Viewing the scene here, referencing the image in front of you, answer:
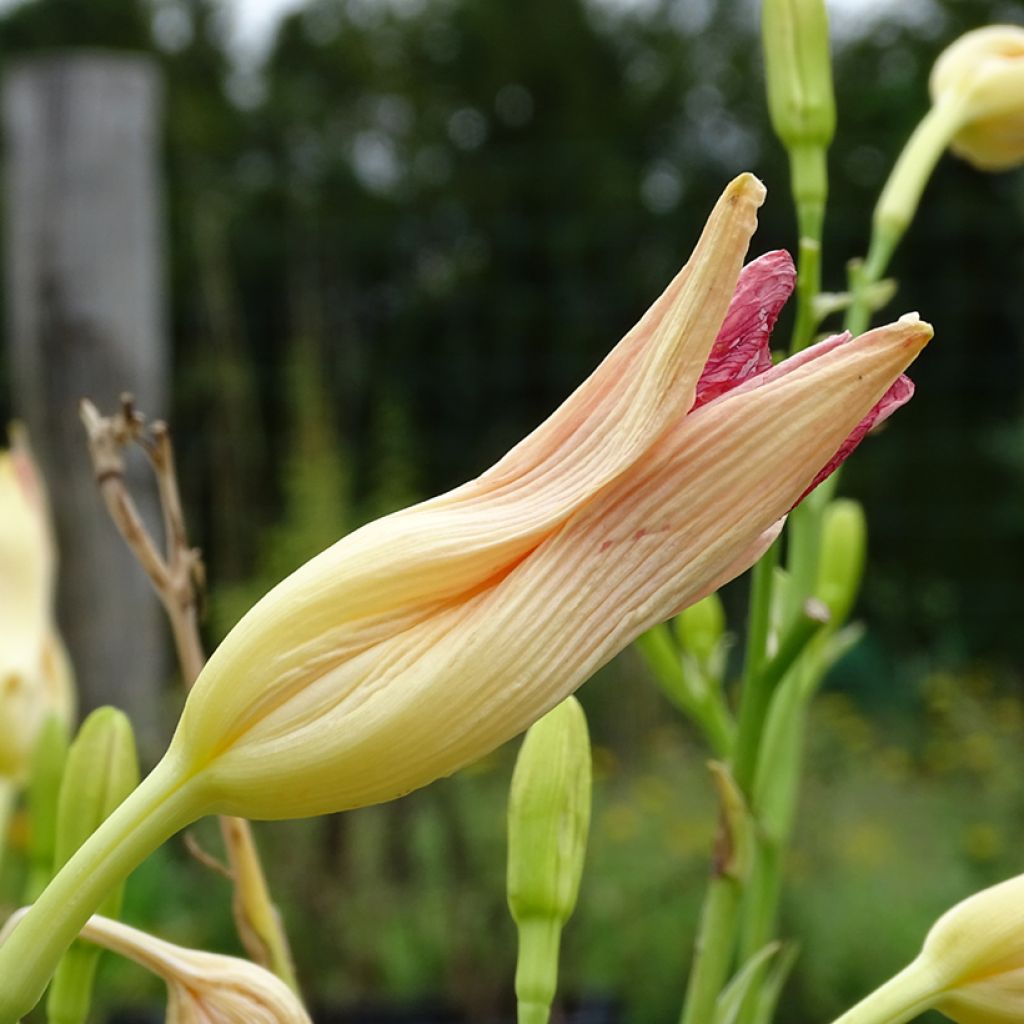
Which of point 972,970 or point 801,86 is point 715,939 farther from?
point 801,86

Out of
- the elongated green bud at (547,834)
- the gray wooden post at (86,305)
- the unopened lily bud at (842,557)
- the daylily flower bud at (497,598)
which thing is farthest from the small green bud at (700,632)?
the gray wooden post at (86,305)

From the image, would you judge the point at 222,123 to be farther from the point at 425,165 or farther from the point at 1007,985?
the point at 1007,985

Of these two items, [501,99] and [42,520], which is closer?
[42,520]

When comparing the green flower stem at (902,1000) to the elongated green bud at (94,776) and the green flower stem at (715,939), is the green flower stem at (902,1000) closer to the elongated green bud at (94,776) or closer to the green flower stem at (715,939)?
the green flower stem at (715,939)

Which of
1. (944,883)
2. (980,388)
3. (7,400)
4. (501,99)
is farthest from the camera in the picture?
(501,99)

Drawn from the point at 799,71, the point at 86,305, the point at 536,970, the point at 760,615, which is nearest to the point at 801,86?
the point at 799,71

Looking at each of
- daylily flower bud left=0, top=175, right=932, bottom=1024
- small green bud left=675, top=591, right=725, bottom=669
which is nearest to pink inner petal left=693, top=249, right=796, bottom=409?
daylily flower bud left=0, top=175, right=932, bottom=1024

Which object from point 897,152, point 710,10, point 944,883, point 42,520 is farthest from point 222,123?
point 42,520
